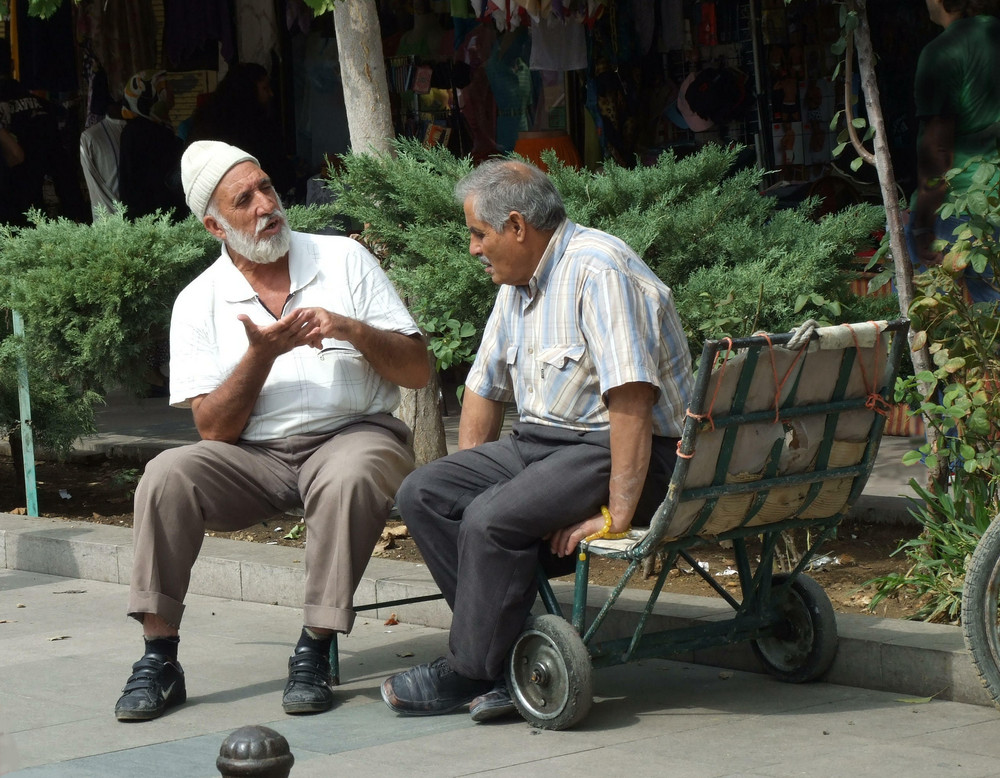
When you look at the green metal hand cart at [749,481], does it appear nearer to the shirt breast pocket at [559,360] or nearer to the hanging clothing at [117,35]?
the shirt breast pocket at [559,360]

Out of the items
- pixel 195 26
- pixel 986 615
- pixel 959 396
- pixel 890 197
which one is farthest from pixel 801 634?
pixel 195 26

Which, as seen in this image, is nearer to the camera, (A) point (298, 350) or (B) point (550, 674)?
(B) point (550, 674)

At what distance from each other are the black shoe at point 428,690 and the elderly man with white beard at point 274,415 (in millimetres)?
228

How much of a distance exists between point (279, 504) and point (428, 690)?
821 mm

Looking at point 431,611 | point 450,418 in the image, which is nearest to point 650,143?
point 450,418

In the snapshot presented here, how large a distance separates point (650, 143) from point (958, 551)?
679cm

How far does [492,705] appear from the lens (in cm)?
412

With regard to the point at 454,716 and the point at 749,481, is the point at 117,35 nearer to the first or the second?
the point at 454,716

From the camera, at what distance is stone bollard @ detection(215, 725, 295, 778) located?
1.99 meters

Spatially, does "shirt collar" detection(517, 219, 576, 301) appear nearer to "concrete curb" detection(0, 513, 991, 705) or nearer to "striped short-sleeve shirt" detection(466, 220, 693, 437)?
"striped short-sleeve shirt" detection(466, 220, 693, 437)

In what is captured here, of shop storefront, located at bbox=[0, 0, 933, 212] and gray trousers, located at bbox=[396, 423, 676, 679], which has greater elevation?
shop storefront, located at bbox=[0, 0, 933, 212]

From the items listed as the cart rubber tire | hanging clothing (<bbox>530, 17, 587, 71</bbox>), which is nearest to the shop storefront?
hanging clothing (<bbox>530, 17, 587, 71</bbox>)

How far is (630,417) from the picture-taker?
3.93 metres

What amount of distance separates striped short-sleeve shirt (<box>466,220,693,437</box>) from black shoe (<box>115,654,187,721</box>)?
130cm
